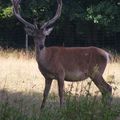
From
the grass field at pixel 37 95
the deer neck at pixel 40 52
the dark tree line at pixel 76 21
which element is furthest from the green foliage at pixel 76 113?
the dark tree line at pixel 76 21

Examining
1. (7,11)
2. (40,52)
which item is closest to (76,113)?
(40,52)

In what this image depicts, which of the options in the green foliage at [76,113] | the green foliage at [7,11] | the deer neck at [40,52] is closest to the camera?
the green foliage at [76,113]

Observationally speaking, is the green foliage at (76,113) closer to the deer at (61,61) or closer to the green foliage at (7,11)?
the deer at (61,61)

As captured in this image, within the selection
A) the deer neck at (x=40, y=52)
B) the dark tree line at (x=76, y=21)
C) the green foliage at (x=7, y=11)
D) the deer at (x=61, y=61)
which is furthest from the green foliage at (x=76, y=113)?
the green foliage at (x=7, y=11)

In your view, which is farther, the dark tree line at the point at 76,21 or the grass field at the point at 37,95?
the dark tree line at the point at 76,21

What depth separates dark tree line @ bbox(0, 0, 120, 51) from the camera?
81.4 feet

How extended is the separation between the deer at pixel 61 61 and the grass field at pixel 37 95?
0.25 meters

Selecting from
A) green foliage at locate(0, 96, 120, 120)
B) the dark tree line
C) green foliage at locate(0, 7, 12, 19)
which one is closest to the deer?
green foliage at locate(0, 96, 120, 120)

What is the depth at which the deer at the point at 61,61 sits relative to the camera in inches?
415

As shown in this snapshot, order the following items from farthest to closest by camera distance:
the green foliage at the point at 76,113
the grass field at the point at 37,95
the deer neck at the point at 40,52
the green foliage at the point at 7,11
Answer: the green foliage at the point at 7,11
the deer neck at the point at 40,52
the grass field at the point at 37,95
the green foliage at the point at 76,113

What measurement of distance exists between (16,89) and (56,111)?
20.8 feet

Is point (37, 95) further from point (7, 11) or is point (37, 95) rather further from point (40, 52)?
point (7, 11)

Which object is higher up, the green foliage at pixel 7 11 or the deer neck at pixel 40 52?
the deer neck at pixel 40 52

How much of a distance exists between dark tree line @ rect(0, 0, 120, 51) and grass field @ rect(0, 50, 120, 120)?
5672mm
